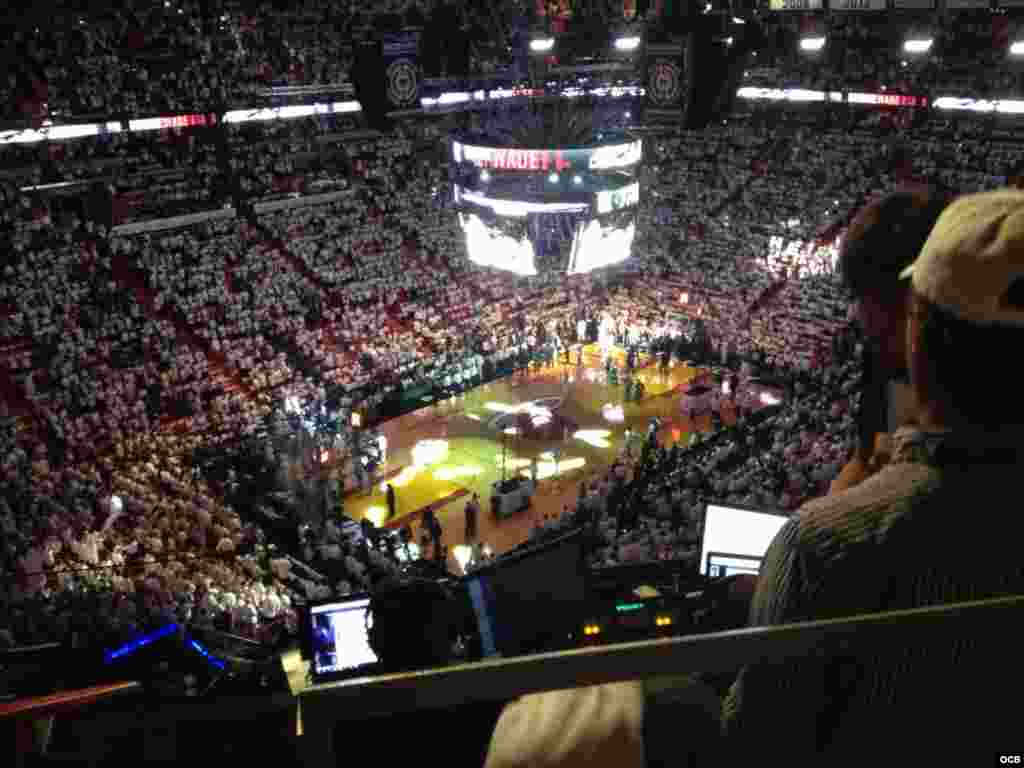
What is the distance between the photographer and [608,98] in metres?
42.1

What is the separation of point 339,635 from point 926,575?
401 centimetres

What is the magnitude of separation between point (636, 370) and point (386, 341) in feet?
25.1

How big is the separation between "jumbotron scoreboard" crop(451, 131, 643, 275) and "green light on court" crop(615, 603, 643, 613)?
17.9m

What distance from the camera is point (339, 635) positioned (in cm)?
488

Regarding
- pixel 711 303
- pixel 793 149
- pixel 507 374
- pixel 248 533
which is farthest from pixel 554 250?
pixel 793 149

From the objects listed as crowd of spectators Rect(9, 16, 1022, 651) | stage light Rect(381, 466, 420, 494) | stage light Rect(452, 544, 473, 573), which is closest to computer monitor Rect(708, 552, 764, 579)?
crowd of spectators Rect(9, 16, 1022, 651)

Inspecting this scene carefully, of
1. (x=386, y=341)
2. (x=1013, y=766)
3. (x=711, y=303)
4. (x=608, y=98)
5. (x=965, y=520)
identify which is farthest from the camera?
(x=608, y=98)

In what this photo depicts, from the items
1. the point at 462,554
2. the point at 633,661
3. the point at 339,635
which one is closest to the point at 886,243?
the point at 633,661

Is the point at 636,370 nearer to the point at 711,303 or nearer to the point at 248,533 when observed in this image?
the point at 711,303

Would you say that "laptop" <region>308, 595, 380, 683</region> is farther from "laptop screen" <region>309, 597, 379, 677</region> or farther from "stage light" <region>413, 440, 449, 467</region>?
"stage light" <region>413, 440, 449, 467</region>

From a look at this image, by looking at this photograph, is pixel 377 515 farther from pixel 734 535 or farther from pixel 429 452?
pixel 734 535

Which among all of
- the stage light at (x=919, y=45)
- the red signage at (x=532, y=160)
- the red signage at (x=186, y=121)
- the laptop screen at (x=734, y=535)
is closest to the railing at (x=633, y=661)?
the laptop screen at (x=734, y=535)

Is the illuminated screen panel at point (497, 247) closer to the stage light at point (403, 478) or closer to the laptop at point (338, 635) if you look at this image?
the stage light at point (403, 478)

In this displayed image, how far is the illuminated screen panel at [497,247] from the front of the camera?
2306 centimetres
